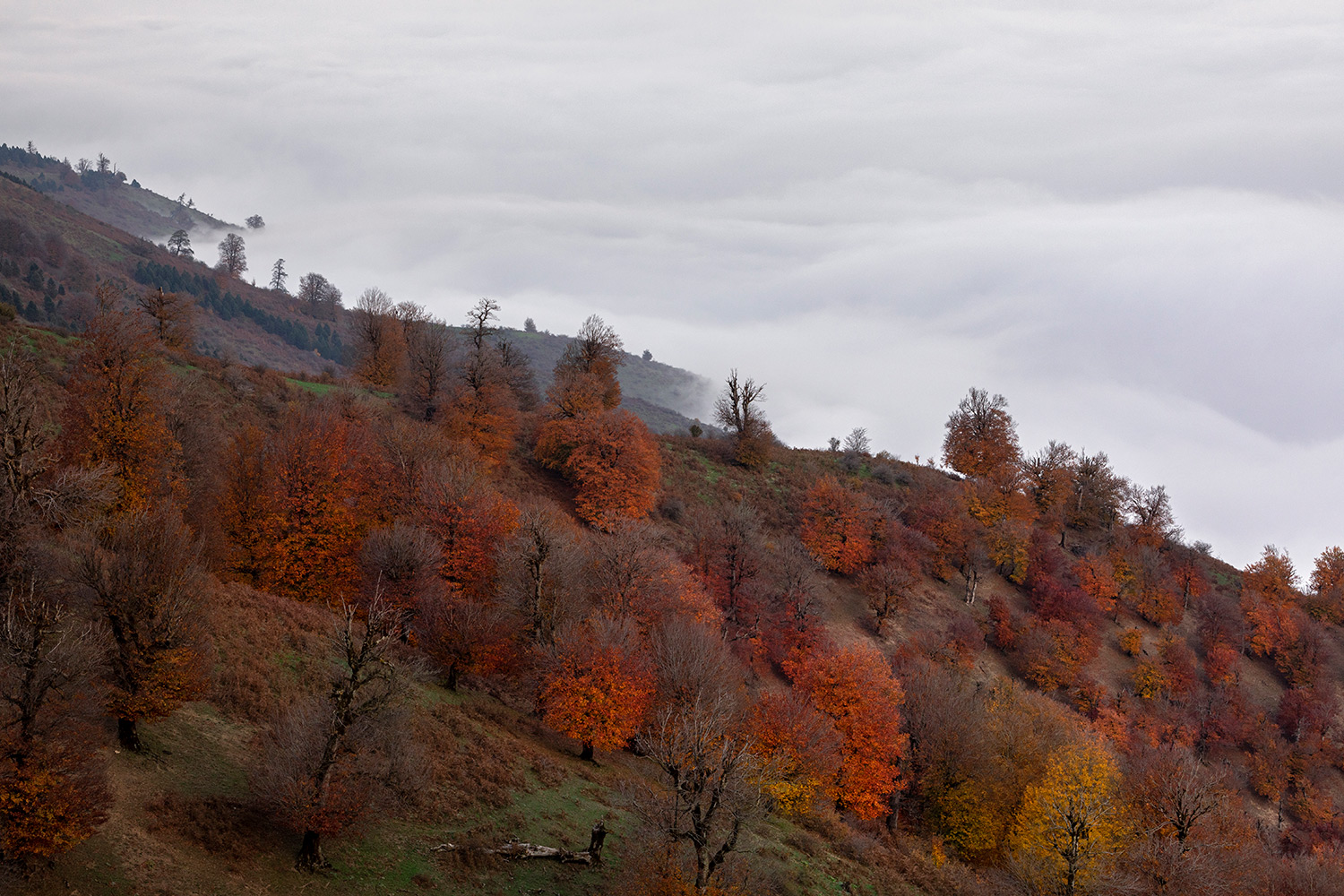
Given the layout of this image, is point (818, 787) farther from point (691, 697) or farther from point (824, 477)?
point (824, 477)

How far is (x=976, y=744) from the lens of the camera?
152ft

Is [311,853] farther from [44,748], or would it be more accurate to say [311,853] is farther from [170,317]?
[170,317]

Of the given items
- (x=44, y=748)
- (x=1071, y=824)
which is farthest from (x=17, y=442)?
(x=1071, y=824)

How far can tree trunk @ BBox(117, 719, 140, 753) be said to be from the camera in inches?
945

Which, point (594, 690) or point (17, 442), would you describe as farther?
point (594, 690)

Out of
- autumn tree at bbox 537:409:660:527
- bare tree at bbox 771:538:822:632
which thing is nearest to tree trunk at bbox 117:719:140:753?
autumn tree at bbox 537:409:660:527

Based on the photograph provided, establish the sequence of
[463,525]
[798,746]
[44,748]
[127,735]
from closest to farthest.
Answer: [44,748], [127,735], [798,746], [463,525]

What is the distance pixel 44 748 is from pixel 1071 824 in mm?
38264

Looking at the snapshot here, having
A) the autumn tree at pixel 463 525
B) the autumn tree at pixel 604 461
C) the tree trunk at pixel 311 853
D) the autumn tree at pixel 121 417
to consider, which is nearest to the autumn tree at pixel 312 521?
the autumn tree at pixel 463 525

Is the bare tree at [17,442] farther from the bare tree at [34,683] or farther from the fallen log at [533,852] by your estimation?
the fallen log at [533,852]

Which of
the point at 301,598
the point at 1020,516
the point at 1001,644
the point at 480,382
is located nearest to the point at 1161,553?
the point at 1020,516

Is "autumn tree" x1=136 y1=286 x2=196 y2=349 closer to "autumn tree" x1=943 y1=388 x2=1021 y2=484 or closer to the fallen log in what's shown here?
the fallen log

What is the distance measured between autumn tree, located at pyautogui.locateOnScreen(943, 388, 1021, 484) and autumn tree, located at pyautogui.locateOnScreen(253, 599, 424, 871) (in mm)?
95868

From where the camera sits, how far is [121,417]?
41375 mm
